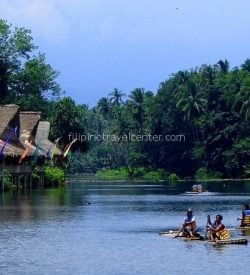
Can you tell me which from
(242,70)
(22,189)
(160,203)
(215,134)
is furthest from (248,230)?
(242,70)

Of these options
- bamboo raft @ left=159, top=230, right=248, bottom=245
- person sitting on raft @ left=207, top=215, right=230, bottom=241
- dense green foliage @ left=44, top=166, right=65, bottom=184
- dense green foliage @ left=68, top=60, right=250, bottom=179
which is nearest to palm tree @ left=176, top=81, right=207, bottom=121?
dense green foliage @ left=68, top=60, right=250, bottom=179

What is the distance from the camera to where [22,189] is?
3718 inches

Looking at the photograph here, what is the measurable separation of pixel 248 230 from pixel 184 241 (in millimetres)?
6741

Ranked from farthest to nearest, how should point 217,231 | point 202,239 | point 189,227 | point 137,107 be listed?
point 137,107, point 189,227, point 202,239, point 217,231

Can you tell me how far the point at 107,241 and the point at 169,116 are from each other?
358 feet

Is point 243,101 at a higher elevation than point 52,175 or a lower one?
higher

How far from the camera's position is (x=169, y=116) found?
152 meters

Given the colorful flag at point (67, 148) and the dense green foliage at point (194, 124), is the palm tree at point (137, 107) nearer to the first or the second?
the dense green foliage at point (194, 124)

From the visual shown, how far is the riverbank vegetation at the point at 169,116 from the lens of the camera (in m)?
119

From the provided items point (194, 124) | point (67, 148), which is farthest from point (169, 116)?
point (67, 148)

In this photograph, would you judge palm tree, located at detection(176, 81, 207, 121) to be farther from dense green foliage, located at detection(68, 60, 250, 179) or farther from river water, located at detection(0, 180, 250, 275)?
river water, located at detection(0, 180, 250, 275)

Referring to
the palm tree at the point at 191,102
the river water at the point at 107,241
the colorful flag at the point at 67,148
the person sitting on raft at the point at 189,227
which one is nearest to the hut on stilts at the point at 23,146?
the colorful flag at the point at 67,148

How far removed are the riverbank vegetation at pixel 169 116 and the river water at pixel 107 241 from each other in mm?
48343

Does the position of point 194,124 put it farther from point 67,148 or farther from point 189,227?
point 189,227
